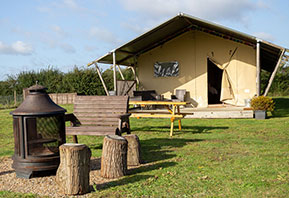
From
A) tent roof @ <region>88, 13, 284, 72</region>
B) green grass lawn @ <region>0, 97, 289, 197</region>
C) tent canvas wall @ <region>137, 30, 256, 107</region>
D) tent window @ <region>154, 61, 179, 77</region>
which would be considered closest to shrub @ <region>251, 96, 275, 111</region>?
tent roof @ <region>88, 13, 284, 72</region>

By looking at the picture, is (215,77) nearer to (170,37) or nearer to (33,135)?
(170,37)

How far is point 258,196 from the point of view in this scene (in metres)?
3.42

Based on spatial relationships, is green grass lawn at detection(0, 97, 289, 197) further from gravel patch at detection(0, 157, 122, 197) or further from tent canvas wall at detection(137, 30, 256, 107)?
tent canvas wall at detection(137, 30, 256, 107)

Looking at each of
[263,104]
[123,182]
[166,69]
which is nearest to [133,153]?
[123,182]

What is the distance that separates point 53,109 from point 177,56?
1090cm

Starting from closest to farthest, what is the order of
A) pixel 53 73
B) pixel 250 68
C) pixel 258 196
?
pixel 258 196, pixel 250 68, pixel 53 73

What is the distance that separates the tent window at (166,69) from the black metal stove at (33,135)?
10553 millimetres

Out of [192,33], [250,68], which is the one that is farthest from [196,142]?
[192,33]

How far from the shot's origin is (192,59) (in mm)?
14305

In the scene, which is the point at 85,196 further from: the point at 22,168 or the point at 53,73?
the point at 53,73

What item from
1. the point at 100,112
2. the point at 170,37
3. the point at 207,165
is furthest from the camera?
the point at 170,37

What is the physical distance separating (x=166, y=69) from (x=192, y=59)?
1311 mm

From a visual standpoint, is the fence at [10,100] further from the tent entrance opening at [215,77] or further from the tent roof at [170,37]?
the tent entrance opening at [215,77]

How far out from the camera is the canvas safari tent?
13.1m
